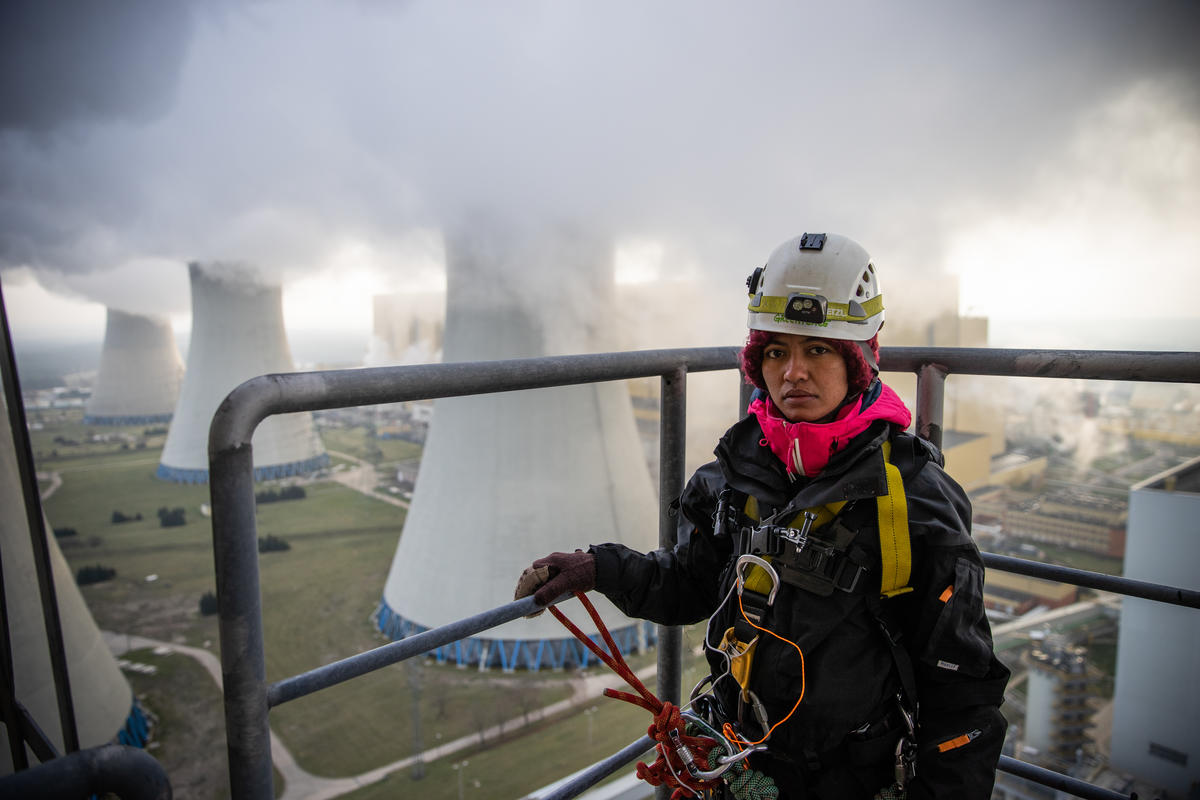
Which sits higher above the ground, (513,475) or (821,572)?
(821,572)

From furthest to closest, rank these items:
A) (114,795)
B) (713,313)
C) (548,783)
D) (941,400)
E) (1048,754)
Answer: (713,313) < (1048,754) < (548,783) < (941,400) < (114,795)

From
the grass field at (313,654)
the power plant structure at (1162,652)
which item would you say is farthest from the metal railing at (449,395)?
the grass field at (313,654)

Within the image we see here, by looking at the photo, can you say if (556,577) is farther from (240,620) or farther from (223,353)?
(223,353)

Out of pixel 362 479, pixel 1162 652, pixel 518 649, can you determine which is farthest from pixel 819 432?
pixel 362 479

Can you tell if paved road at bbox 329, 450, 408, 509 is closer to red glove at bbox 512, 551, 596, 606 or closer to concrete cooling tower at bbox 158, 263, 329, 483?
concrete cooling tower at bbox 158, 263, 329, 483

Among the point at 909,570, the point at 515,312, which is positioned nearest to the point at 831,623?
the point at 909,570

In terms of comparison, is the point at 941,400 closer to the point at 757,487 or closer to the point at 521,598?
the point at 757,487

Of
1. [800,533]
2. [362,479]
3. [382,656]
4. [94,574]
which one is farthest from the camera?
[362,479]
